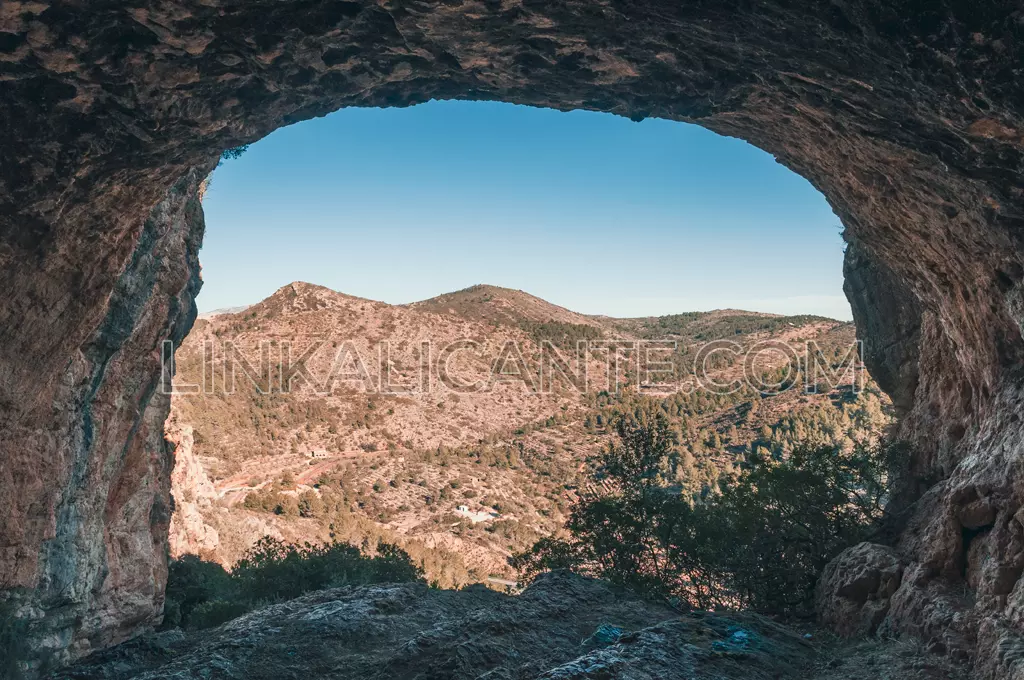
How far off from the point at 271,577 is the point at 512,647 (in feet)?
68.1

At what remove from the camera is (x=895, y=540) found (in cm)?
1345

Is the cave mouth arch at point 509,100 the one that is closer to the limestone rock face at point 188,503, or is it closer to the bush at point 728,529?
the bush at point 728,529

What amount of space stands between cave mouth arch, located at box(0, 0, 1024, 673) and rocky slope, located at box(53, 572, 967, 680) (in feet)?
6.94

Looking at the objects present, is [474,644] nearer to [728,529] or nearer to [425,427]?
[728,529]

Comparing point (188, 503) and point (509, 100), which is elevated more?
point (509, 100)

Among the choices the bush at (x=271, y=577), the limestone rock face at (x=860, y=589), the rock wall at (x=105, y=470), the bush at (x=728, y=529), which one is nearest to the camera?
the rock wall at (x=105, y=470)

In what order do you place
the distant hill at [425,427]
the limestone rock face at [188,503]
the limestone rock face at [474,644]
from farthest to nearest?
the distant hill at [425,427], the limestone rock face at [188,503], the limestone rock face at [474,644]

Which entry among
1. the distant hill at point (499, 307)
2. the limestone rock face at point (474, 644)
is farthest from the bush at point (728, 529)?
the distant hill at point (499, 307)

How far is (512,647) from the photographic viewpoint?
8.59 metres

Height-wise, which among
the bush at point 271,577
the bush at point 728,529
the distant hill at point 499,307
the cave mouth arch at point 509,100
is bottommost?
the bush at point 271,577

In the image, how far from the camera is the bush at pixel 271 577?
917 inches

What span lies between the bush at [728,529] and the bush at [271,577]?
698cm

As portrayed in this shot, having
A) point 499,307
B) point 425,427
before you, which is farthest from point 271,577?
point 499,307

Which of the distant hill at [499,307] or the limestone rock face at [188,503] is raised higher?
the distant hill at [499,307]
